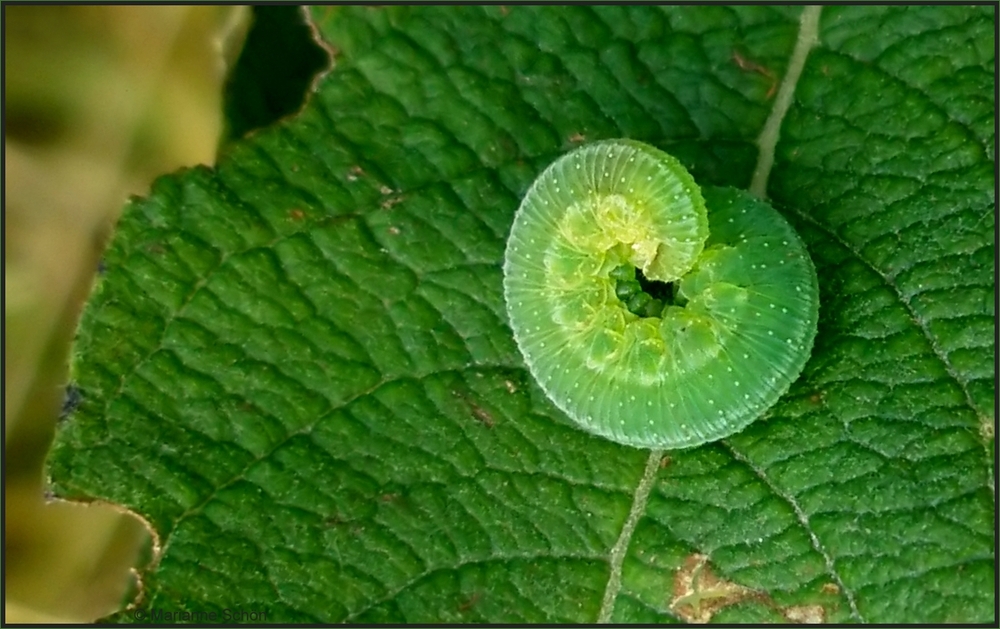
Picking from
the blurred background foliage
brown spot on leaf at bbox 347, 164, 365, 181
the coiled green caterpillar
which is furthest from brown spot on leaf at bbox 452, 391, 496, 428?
the blurred background foliage

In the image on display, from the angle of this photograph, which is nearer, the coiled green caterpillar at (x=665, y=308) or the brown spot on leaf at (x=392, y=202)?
the coiled green caterpillar at (x=665, y=308)

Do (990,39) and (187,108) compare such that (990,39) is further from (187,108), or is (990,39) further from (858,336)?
(187,108)

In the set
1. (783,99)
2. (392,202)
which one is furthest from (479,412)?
(783,99)

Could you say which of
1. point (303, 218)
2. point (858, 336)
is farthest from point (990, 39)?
point (303, 218)

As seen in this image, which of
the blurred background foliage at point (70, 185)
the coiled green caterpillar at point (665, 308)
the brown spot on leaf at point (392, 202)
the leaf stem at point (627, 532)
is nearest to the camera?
the coiled green caterpillar at point (665, 308)

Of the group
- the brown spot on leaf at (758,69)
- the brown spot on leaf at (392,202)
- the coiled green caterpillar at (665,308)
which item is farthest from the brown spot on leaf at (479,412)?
the brown spot on leaf at (758,69)

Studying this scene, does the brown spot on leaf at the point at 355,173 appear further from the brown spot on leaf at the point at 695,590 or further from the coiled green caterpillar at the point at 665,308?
the brown spot on leaf at the point at 695,590
